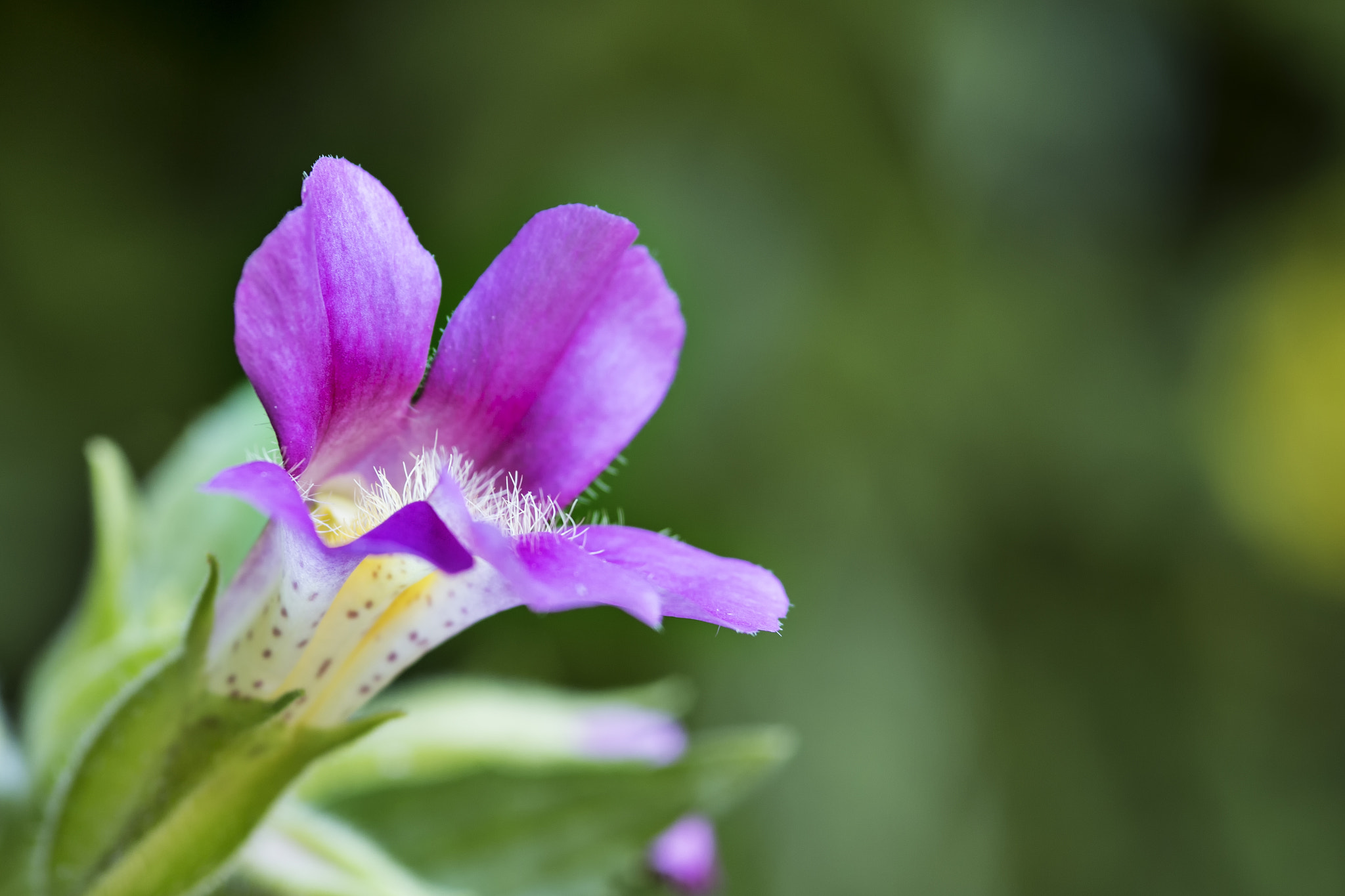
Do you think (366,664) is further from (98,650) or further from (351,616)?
(98,650)

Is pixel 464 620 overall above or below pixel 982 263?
below

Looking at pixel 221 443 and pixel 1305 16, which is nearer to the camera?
pixel 221 443

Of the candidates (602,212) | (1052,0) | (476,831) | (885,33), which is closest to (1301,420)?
(1052,0)

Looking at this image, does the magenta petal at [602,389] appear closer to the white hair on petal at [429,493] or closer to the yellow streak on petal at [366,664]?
the white hair on petal at [429,493]

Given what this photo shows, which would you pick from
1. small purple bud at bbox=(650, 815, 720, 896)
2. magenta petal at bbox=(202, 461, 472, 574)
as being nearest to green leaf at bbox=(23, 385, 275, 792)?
magenta petal at bbox=(202, 461, 472, 574)

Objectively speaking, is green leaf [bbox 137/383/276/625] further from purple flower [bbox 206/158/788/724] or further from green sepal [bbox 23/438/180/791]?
purple flower [bbox 206/158/788/724]

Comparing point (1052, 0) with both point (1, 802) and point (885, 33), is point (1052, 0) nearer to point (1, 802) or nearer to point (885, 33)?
point (885, 33)

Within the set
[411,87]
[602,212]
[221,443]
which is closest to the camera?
[602,212]

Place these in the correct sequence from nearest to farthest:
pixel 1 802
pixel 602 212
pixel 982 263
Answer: pixel 602 212
pixel 1 802
pixel 982 263
